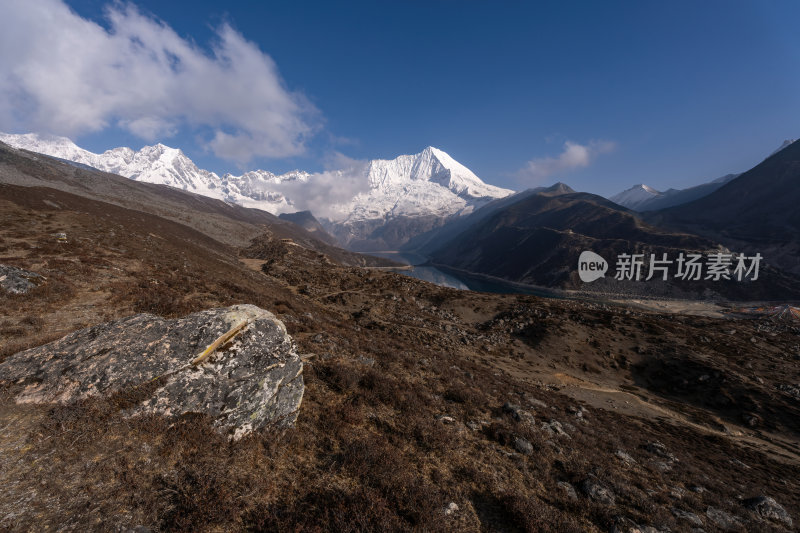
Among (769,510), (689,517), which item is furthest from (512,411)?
(769,510)

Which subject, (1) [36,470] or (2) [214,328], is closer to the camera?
(1) [36,470]

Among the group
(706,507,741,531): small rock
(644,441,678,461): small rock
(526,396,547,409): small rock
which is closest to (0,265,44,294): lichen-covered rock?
(526,396,547,409): small rock

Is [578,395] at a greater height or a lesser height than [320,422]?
lesser

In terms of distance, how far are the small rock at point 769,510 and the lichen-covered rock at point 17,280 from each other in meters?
34.8

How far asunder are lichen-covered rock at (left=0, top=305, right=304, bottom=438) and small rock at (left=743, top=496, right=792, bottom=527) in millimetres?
18263

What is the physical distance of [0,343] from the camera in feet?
34.9

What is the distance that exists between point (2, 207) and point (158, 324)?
4598 centimetres

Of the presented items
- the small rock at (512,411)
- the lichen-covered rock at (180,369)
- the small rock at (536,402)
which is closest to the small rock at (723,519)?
the small rock at (512,411)

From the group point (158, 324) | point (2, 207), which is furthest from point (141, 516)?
point (2, 207)

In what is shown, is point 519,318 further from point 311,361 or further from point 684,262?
point 684,262

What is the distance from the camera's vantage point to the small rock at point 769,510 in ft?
37.5

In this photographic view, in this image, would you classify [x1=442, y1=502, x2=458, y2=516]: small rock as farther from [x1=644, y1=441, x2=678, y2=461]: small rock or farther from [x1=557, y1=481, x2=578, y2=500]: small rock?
[x1=644, y1=441, x2=678, y2=461]: small rock

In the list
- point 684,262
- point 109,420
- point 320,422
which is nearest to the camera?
point 109,420

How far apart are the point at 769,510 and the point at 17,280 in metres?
36.4
